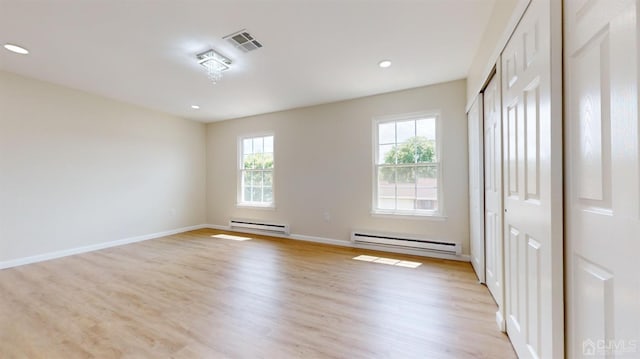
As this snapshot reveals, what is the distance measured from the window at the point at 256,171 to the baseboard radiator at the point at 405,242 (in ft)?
6.94

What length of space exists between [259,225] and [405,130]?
3460 mm

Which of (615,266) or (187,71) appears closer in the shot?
(615,266)

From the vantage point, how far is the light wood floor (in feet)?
5.59

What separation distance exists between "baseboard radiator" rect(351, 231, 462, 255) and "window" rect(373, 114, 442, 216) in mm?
388

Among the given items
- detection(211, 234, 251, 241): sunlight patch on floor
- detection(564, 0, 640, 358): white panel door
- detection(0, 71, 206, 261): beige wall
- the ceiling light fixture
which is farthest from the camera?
detection(211, 234, 251, 241): sunlight patch on floor

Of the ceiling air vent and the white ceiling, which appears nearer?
the white ceiling

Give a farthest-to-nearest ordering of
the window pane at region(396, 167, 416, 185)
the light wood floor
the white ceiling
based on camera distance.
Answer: the window pane at region(396, 167, 416, 185)
the white ceiling
the light wood floor

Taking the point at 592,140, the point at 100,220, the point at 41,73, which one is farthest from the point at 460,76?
the point at 100,220

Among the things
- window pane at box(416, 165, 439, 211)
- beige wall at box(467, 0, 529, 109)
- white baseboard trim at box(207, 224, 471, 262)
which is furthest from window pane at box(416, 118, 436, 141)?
white baseboard trim at box(207, 224, 471, 262)

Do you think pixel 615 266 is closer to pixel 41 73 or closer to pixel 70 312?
pixel 70 312

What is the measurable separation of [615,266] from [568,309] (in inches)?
15.2

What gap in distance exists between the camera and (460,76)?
11.4 ft

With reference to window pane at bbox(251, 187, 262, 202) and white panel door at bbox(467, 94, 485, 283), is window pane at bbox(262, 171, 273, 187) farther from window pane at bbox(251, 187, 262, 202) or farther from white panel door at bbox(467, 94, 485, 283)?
white panel door at bbox(467, 94, 485, 283)

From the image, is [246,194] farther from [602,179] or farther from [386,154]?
[602,179]
